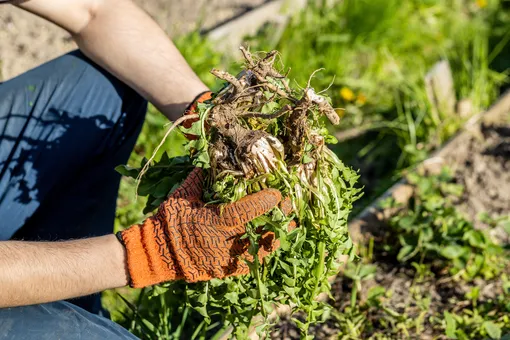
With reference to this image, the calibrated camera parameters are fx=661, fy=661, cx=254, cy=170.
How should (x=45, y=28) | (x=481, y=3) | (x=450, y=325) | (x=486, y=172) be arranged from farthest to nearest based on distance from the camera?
1. (x=481, y=3)
2. (x=45, y=28)
3. (x=486, y=172)
4. (x=450, y=325)

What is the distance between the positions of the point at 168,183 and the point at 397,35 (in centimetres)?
264

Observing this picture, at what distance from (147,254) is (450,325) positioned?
110 centimetres

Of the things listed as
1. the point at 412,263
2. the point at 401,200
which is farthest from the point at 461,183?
the point at 412,263

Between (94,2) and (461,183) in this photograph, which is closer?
(94,2)

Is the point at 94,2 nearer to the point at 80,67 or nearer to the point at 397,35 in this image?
the point at 80,67

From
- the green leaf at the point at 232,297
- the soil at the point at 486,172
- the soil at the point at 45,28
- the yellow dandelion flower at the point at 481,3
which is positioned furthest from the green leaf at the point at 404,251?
the yellow dandelion flower at the point at 481,3

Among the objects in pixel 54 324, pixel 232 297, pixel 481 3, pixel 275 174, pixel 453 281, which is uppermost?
pixel 275 174

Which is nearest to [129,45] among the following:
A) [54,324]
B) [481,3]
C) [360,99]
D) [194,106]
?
[194,106]

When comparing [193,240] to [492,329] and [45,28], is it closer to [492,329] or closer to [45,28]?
[492,329]

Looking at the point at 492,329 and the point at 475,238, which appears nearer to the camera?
the point at 492,329

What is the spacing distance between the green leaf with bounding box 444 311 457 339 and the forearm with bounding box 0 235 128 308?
1091 mm

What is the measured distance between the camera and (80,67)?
2.10m

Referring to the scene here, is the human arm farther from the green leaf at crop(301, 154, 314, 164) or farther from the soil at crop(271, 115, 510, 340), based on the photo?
Answer: the soil at crop(271, 115, 510, 340)

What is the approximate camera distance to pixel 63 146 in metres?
2.01
